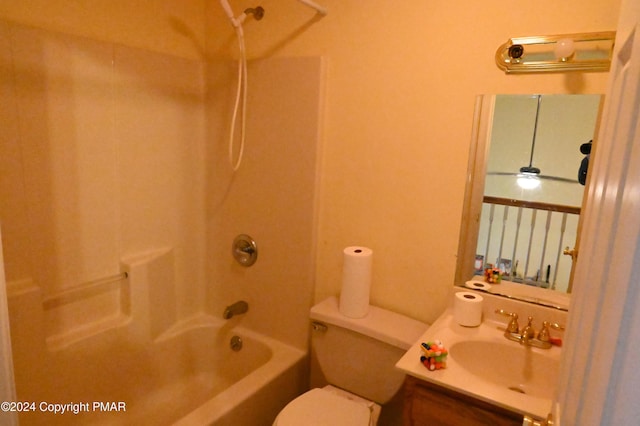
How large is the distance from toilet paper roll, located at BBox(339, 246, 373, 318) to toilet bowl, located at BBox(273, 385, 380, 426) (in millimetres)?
334

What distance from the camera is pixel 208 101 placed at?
2143 mm

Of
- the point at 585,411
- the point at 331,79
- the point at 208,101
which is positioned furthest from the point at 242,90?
the point at 585,411

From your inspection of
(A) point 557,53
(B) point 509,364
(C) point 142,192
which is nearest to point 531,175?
(A) point 557,53

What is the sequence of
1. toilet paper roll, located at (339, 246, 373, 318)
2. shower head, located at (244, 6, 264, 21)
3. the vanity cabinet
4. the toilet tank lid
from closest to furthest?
the vanity cabinet < the toilet tank lid < toilet paper roll, located at (339, 246, 373, 318) < shower head, located at (244, 6, 264, 21)

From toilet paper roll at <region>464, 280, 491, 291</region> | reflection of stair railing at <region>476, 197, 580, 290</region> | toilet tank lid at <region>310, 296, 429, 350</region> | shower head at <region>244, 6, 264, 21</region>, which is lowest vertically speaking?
toilet tank lid at <region>310, 296, 429, 350</region>

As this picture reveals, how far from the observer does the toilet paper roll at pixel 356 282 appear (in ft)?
5.44

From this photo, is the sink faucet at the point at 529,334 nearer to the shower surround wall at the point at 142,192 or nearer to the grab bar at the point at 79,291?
the shower surround wall at the point at 142,192

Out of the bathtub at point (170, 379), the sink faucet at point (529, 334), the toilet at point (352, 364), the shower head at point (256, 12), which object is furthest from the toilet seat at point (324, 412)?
the shower head at point (256, 12)

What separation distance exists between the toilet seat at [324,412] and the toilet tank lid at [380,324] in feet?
0.90

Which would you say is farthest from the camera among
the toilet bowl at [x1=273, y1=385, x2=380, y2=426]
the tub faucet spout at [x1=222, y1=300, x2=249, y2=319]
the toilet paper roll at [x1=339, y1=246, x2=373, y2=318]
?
the tub faucet spout at [x1=222, y1=300, x2=249, y2=319]

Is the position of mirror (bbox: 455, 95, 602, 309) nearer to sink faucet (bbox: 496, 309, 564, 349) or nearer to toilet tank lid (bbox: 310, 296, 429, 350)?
sink faucet (bbox: 496, 309, 564, 349)

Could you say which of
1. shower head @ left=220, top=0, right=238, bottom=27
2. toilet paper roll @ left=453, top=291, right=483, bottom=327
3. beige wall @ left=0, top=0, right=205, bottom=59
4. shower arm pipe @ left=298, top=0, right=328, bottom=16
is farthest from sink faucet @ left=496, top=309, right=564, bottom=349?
beige wall @ left=0, top=0, right=205, bottom=59

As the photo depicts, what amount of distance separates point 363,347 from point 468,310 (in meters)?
0.46

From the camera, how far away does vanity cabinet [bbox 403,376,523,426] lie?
3.65ft
